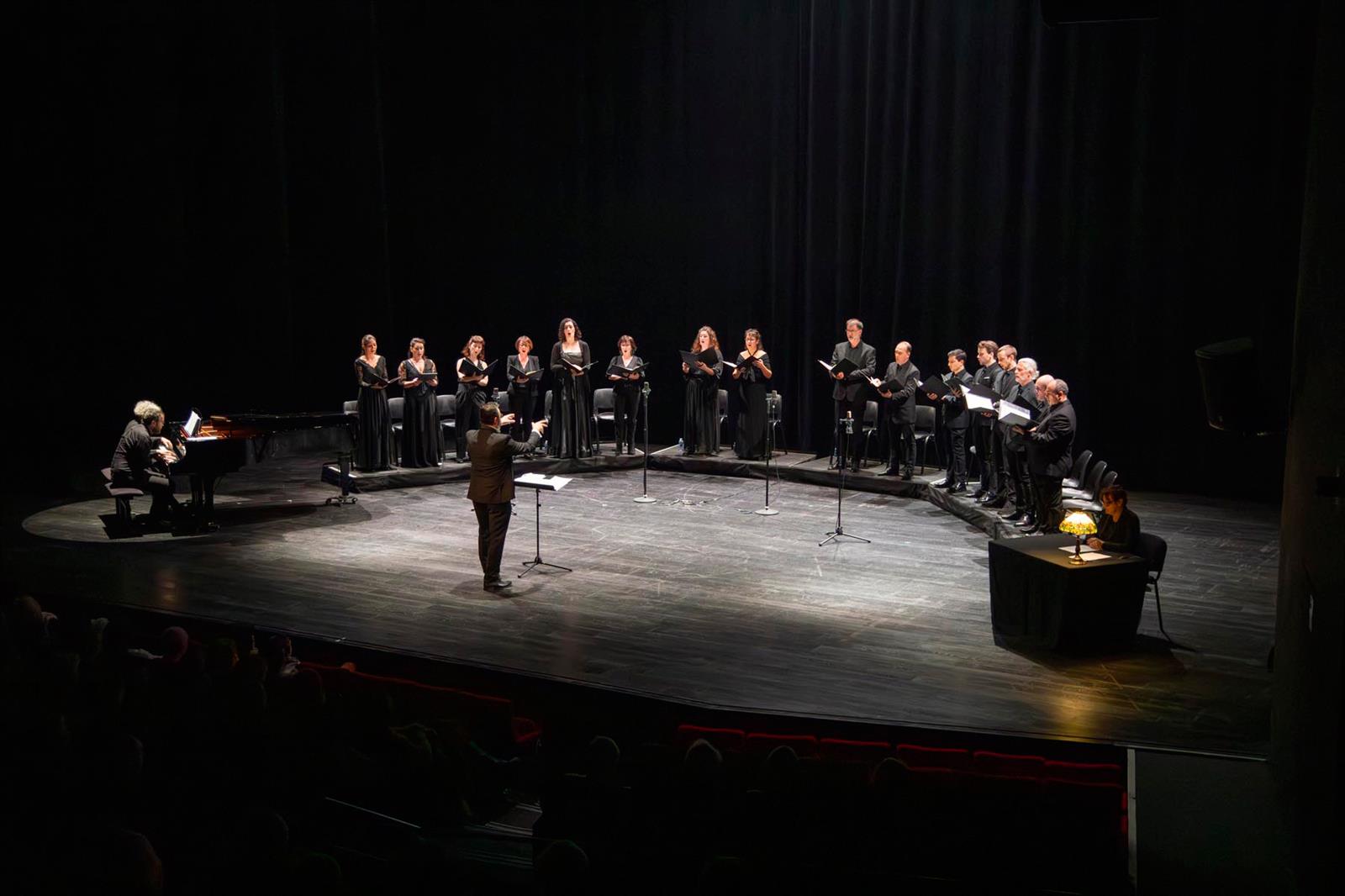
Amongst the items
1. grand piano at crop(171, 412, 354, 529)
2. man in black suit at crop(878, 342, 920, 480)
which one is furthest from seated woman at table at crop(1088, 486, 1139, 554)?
grand piano at crop(171, 412, 354, 529)

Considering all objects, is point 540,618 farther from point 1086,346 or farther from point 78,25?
point 78,25

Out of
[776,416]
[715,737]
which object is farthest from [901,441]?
[715,737]

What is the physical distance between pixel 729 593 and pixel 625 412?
19.2 ft

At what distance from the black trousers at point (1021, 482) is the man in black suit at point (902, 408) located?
195cm

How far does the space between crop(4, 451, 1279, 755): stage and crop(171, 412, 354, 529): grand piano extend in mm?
342

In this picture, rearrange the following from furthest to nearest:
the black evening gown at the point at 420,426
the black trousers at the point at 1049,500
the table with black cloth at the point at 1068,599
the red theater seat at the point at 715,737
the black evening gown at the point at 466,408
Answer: the black evening gown at the point at 466,408
the black evening gown at the point at 420,426
the black trousers at the point at 1049,500
the table with black cloth at the point at 1068,599
the red theater seat at the point at 715,737

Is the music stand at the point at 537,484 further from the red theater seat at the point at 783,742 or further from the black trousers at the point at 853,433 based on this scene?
the black trousers at the point at 853,433

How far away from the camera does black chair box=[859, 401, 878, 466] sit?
505 inches

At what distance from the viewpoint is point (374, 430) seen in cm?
1309

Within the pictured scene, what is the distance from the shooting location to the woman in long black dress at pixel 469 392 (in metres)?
13.4

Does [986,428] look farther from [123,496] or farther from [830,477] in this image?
[123,496]

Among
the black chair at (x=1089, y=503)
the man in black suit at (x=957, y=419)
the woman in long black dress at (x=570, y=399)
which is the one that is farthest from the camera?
the woman in long black dress at (x=570, y=399)

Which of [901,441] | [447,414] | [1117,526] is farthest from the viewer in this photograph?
[447,414]

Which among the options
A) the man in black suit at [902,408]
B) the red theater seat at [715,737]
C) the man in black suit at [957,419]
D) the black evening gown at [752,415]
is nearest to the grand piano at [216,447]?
the black evening gown at [752,415]
